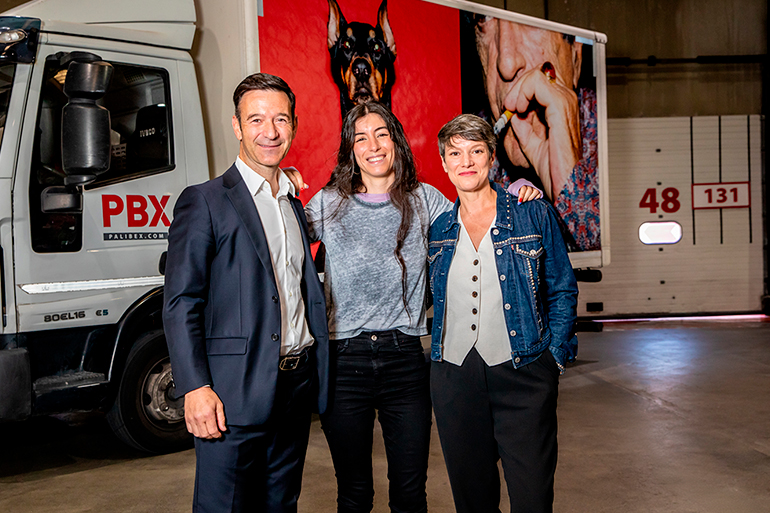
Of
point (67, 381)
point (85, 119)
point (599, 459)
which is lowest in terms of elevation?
point (599, 459)

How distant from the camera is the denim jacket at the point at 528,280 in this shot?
209 centimetres

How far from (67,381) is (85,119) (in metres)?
1.39

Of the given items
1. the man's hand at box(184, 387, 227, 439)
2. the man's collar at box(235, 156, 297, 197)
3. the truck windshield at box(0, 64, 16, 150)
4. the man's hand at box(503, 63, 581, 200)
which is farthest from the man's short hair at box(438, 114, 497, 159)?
the man's hand at box(503, 63, 581, 200)

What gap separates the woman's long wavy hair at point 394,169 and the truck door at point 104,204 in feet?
5.90

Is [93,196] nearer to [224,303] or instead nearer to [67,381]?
[67,381]

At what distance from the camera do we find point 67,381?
141 inches

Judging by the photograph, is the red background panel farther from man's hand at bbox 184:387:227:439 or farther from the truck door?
man's hand at bbox 184:387:227:439

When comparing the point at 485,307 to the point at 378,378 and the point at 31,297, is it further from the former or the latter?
the point at 31,297

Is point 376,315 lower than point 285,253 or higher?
lower

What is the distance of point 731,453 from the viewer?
401cm

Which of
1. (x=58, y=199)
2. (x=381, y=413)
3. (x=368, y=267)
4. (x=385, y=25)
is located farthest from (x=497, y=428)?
(x=385, y=25)

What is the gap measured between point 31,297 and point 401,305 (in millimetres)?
2257

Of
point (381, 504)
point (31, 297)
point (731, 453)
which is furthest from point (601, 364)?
point (31, 297)

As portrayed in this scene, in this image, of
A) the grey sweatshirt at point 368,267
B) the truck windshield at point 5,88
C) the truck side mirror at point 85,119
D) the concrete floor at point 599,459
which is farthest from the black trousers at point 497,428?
the truck windshield at point 5,88
